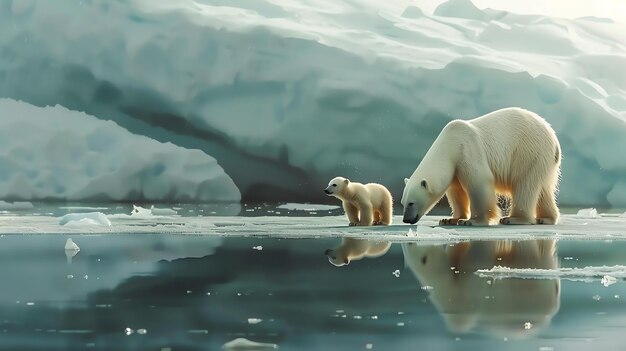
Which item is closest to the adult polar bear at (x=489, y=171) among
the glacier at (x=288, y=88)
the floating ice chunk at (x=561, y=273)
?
the floating ice chunk at (x=561, y=273)

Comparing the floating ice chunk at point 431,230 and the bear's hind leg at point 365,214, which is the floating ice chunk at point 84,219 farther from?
the floating ice chunk at point 431,230

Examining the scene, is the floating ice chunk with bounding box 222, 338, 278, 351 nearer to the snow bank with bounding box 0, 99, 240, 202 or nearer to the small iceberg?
the small iceberg

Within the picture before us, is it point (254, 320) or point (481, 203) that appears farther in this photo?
point (481, 203)

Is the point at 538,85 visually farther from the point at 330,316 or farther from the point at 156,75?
the point at 330,316

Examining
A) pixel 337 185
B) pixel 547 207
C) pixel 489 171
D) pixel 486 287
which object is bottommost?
pixel 486 287

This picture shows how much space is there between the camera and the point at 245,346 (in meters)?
3.36

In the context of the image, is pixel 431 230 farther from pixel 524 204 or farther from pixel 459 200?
pixel 524 204

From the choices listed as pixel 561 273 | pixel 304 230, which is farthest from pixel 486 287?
pixel 304 230

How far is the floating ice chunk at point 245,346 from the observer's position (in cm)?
335

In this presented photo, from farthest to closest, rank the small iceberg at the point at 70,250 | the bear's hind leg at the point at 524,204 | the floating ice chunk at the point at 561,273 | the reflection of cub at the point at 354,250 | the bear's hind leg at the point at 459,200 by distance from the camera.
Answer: the bear's hind leg at the point at 459,200
the bear's hind leg at the point at 524,204
the small iceberg at the point at 70,250
the reflection of cub at the point at 354,250
the floating ice chunk at the point at 561,273

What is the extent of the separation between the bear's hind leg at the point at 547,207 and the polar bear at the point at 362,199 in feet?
5.53

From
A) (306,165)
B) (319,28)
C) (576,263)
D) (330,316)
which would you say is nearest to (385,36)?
(319,28)

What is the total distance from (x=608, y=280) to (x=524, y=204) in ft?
18.2

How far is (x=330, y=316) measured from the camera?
4.11 metres
